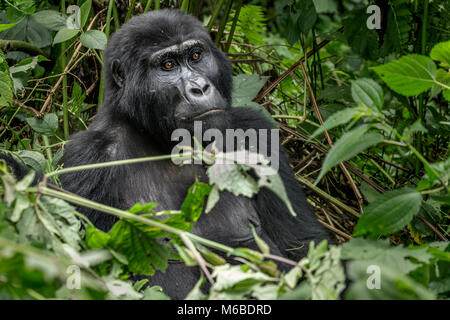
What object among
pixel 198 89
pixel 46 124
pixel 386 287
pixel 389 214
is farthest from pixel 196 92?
pixel 386 287

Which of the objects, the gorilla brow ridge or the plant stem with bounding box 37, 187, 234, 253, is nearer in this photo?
the plant stem with bounding box 37, 187, 234, 253

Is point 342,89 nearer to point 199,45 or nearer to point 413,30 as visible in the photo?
point 413,30

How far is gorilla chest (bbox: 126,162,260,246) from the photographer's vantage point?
9.58ft

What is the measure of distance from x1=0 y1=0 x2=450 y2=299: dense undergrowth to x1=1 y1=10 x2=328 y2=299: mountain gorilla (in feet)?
0.47

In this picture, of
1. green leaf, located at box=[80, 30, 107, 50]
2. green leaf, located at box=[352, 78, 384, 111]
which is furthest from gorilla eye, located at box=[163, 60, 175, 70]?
green leaf, located at box=[352, 78, 384, 111]

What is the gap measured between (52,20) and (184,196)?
160 cm

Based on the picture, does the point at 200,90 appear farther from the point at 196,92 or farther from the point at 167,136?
the point at 167,136

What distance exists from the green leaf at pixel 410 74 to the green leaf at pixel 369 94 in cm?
23

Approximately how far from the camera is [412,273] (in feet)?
5.97

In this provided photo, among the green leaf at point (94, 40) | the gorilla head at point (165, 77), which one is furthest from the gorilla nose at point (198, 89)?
the green leaf at point (94, 40)

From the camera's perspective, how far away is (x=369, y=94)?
1972 millimetres

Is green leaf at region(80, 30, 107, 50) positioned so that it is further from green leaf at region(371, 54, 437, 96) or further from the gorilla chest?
green leaf at region(371, 54, 437, 96)

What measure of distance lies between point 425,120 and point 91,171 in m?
2.46

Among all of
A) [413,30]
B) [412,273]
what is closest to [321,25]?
[413,30]
